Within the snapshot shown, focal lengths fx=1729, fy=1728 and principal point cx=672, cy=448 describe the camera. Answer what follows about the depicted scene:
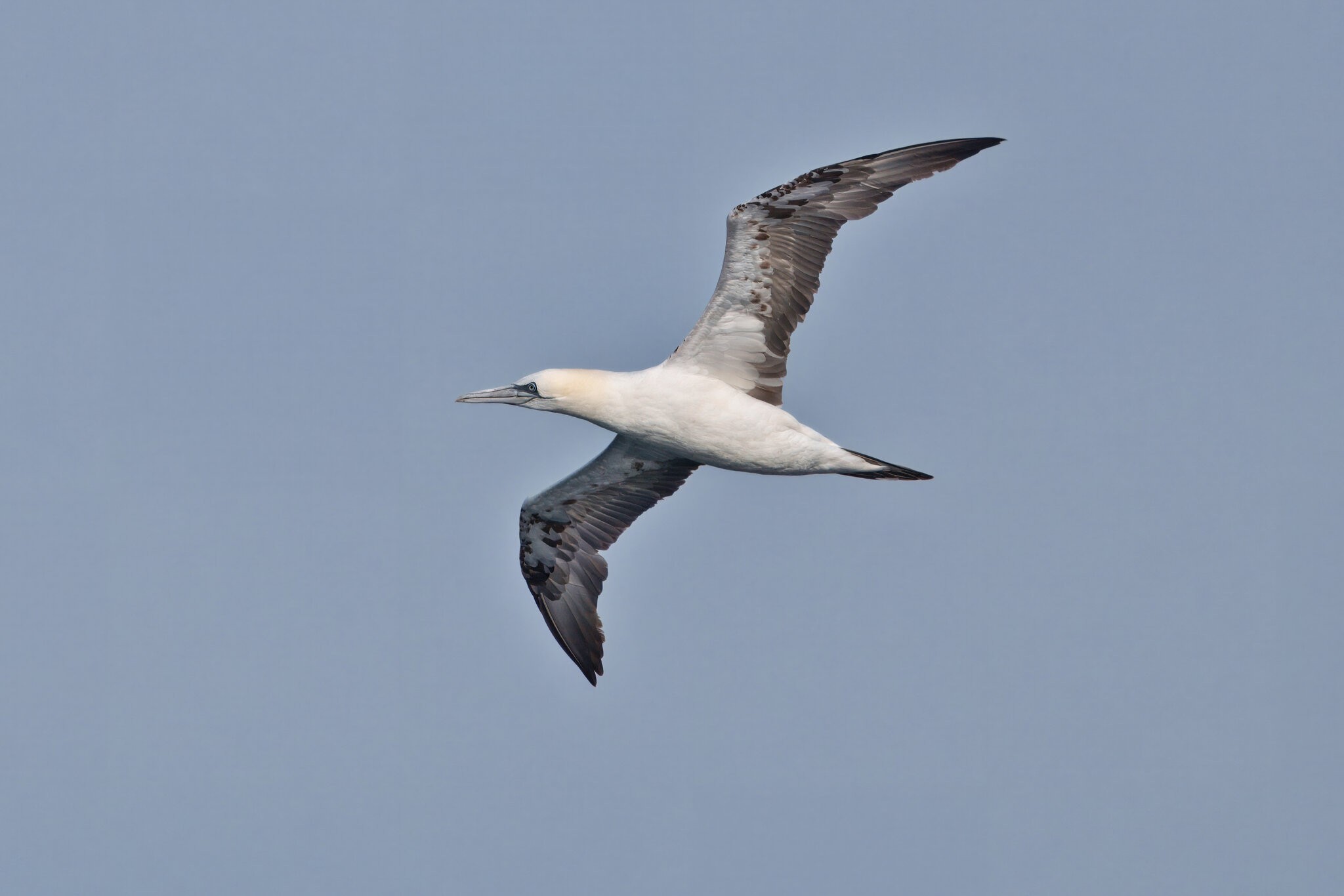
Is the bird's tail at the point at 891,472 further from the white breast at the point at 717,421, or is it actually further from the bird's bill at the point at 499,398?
the bird's bill at the point at 499,398

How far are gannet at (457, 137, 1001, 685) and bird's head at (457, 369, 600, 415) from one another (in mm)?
17

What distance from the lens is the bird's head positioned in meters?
21.8

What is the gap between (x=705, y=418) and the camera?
70.5 ft

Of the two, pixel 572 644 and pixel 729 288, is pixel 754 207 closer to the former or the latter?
pixel 729 288

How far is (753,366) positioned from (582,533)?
178 inches

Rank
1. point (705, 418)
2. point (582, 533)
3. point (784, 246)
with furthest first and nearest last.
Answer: point (582, 533) → point (705, 418) → point (784, 246)

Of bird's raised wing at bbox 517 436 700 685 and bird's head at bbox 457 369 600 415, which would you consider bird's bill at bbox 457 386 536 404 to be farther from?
bird's raised wing at bbox 517 436 700 685

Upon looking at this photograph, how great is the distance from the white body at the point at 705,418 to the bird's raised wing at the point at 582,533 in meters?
2.45

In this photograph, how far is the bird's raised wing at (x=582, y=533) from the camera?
24438mm

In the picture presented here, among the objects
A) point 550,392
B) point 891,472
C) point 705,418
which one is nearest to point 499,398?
point 550,392

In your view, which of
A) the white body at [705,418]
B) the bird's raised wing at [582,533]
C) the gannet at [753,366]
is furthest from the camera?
the bird's raised wing at [582,533]

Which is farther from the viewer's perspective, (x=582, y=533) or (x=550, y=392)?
(x=582, y=533)

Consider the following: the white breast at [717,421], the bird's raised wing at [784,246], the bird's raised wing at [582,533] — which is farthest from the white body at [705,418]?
the bird's raised wing at [582,533]

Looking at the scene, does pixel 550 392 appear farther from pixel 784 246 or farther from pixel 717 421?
pixel 784 246
